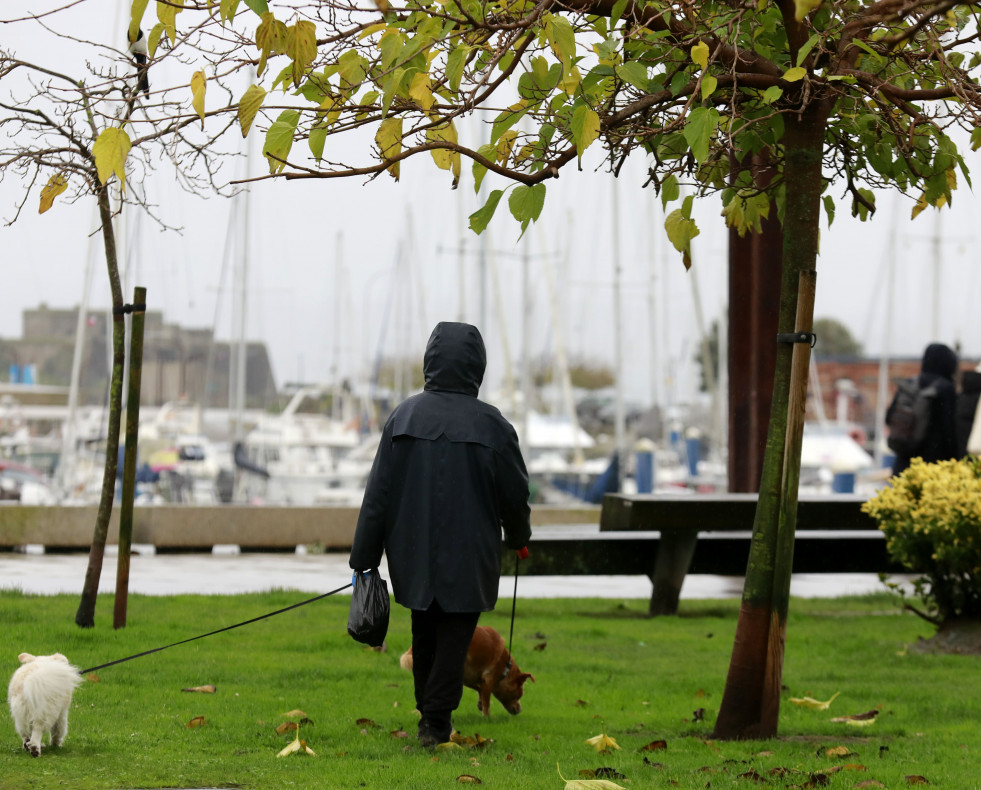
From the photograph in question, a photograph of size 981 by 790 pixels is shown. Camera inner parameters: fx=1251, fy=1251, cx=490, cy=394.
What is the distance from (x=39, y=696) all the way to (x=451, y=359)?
7.29 feet

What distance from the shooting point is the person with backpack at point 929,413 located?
1262 centimetres

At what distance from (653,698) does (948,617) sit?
2739mm

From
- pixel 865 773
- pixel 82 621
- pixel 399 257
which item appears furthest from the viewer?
pixel 399 257

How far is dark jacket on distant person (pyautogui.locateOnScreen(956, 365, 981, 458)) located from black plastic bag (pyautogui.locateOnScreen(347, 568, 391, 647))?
9072 millimetres

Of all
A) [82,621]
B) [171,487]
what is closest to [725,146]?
[82,621]

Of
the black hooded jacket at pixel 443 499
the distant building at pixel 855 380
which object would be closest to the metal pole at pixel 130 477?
the black hooded jacket at pixel 443 499

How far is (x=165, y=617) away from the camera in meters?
8.79

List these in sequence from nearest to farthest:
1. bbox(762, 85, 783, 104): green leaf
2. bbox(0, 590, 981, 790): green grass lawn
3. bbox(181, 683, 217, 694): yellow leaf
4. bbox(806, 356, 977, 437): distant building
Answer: bbox(0, 590, 981, 790): green grass lawn
bbox(762, 85, 783, 104): green leaf
bbox(181, 683, 217, 694): yellow leaf
bbox(806, 356, 977, 437): distant building

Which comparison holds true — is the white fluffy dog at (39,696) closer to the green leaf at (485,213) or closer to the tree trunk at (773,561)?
the green leaf at (485,213)

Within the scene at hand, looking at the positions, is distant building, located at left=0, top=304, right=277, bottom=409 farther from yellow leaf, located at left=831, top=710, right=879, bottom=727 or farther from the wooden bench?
yellow leaf, located at left=831, top=710, right=879, bottom=727

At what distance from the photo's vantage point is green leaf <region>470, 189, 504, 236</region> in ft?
15.9

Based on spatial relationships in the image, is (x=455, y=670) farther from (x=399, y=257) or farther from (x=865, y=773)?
(x=399, y=257)

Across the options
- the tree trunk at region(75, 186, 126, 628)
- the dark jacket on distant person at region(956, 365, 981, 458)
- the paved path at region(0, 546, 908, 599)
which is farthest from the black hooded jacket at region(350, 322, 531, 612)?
the dark jacket on distant person at region(956, 365, 981, 458)

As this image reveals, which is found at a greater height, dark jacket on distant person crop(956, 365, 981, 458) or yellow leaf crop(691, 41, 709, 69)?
yellow leaf crop(691, 41, 709, 69)
